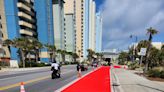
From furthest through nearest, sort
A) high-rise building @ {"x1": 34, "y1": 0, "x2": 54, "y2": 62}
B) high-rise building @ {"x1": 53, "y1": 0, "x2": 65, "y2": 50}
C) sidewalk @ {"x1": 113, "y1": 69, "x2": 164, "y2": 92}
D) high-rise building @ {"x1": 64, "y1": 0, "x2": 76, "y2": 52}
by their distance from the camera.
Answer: high-rise building @ {"x1": 64, "y1": 0, "x2": 76, "y2": 52}
high-rise building @ {"x1": 53, "y1": 0, "x2": 65, "y2": 50}
high-rise building @ {"x1": 34, "y1": 0, "x2": 54, "y2": 62}
sidewalk @ {"x1": 113, "y1": 69, "x2": 164, "y2": 92}

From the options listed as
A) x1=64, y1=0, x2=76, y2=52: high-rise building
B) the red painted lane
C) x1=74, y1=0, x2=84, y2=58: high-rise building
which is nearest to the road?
the red painted lane

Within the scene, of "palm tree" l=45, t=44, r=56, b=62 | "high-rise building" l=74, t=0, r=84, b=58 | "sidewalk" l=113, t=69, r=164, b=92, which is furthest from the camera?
"high-rise building" l=74, t=0, r=84, b=58

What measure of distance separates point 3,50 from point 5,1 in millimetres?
16737

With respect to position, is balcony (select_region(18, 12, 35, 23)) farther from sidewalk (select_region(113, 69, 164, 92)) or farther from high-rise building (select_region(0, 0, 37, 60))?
sidewalk (select_region(113, 69, 164, 92))

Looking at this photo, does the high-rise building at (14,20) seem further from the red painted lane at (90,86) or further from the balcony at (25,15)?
the red painted lane at (90,86)

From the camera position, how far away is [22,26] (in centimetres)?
8425

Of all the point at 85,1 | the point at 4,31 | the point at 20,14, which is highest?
the point at 85,1

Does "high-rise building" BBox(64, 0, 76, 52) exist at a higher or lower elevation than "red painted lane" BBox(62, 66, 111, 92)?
higher

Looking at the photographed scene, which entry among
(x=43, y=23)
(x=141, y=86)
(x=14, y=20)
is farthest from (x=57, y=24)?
(x=141, y=86)

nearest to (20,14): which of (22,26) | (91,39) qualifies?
(22,26)

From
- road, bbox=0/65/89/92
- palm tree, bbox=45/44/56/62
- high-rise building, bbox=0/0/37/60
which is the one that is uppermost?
high-rise building, bbox=0/0/37/60

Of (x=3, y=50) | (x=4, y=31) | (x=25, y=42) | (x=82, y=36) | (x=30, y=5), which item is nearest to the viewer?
(x=25, y=42)

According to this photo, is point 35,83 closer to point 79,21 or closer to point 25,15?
point 25,15

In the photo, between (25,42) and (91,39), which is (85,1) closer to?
(91,39)
